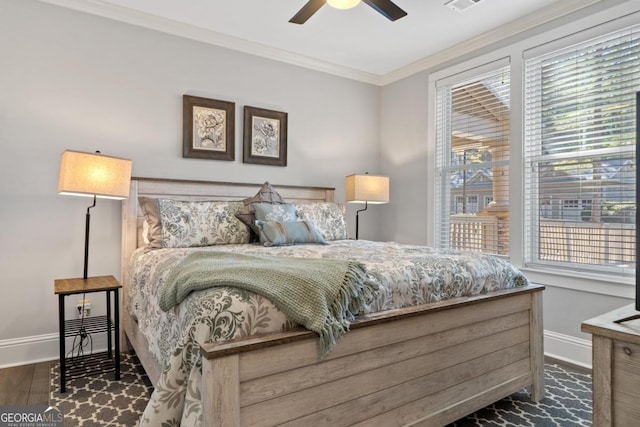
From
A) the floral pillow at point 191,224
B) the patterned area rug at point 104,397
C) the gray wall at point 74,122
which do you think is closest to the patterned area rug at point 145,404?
the patterned area rug at point 104,397

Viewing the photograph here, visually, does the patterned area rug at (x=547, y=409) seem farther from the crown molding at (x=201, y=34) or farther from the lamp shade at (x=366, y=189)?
the crown molding at (x=201, y=34)

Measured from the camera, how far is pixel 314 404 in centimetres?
136

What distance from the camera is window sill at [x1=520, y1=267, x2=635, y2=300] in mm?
2480

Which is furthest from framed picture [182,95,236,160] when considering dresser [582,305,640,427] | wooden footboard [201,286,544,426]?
dresser [582,305,640,427]

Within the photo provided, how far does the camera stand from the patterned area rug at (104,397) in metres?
1.88

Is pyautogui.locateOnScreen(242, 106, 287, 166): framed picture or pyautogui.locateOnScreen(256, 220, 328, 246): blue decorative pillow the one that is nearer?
pyautogui.locateOnScreen(256, 220, 328, 246): blue decorative pillow

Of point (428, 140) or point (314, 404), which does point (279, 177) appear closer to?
point (428, 140)

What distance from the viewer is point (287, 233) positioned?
2727 mm

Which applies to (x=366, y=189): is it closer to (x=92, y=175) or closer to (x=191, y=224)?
(x=191, y=224)

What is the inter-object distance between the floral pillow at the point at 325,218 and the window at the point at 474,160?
1.11 m

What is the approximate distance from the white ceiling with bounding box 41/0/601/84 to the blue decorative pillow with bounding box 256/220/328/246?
164 cm

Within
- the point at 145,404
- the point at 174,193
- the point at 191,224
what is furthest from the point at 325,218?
the point at 145,404

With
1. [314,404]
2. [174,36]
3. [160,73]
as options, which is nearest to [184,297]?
[314,404]

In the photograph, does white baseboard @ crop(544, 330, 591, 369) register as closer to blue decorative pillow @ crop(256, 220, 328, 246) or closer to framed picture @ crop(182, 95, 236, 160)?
blue decorative pillow @ crop(256, 220, 328, 246)
